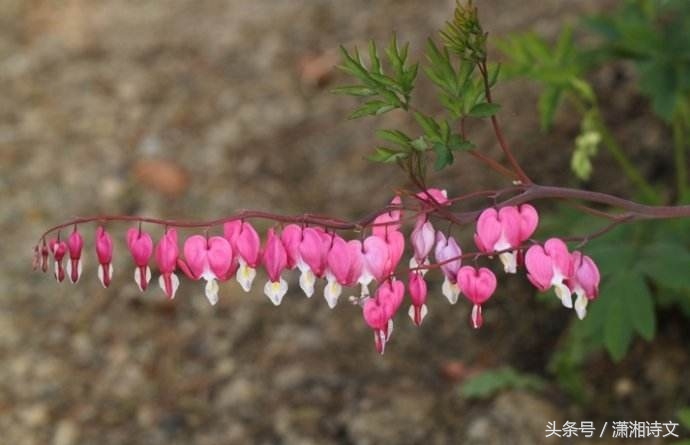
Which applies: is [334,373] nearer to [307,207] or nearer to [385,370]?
[385,370]

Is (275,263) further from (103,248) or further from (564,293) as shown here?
(564,293)

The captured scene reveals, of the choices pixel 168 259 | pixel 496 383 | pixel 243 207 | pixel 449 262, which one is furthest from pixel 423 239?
pixel 243 207

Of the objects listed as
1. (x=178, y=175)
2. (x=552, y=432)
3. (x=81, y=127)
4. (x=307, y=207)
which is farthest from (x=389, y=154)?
(x=81, y=127)

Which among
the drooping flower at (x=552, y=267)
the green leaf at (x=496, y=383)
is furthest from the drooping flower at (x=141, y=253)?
the green leaf at (x=496, y=383)

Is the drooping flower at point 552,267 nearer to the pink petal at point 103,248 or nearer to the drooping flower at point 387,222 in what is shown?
the drooping flower at point 387,222

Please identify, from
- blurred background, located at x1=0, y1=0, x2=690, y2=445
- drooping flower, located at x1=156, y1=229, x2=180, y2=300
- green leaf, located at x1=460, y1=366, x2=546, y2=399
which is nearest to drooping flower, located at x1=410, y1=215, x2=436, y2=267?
drooping flower, located at x1=156, y1=229, x2=180, y2=300

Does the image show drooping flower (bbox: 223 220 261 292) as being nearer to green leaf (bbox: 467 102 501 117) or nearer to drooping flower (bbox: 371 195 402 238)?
drooping flower (bbox: 371 195 402 238)

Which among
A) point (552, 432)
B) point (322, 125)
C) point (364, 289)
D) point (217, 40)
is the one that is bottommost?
point (552, 432)
